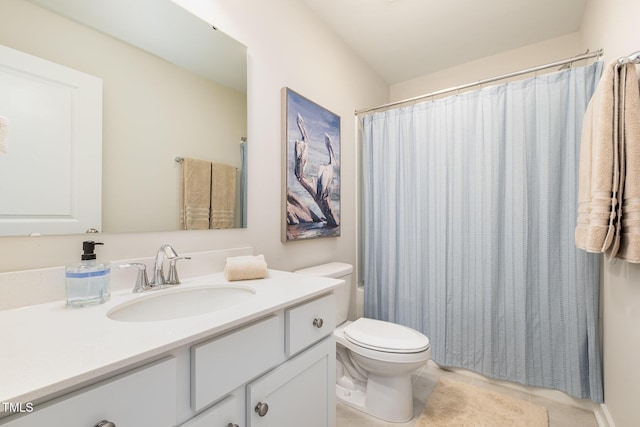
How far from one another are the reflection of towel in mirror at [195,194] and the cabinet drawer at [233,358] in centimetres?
60

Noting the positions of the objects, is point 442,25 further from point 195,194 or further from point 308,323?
point 308,323

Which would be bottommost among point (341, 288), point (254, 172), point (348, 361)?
point (348, 361)

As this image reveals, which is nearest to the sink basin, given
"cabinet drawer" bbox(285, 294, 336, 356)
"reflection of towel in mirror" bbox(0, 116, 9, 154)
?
"cabinet drawer" bbox(285, 294, 336, 356)

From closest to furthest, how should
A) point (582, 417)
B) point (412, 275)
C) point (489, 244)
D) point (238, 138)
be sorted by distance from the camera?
point (238, 138)
point (582, 417)
point (489, 244)
point (412, 275)

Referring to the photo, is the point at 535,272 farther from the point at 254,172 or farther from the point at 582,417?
the point at 254,172

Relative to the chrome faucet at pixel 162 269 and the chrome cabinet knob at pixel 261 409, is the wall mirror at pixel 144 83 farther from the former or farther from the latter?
the chrome cabinet knob at pixel 261 409

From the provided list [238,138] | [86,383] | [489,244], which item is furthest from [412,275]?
[86,383]

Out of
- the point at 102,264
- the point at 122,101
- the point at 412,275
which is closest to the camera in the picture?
the point at 102,264

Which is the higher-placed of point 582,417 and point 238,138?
point 238,138

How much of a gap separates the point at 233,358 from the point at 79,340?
33 cm

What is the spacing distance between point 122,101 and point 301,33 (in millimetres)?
1201

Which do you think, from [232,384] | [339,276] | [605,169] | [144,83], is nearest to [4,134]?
[144,83]

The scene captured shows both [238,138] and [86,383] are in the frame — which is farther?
[238,138]

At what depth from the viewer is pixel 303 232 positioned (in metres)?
1.74
